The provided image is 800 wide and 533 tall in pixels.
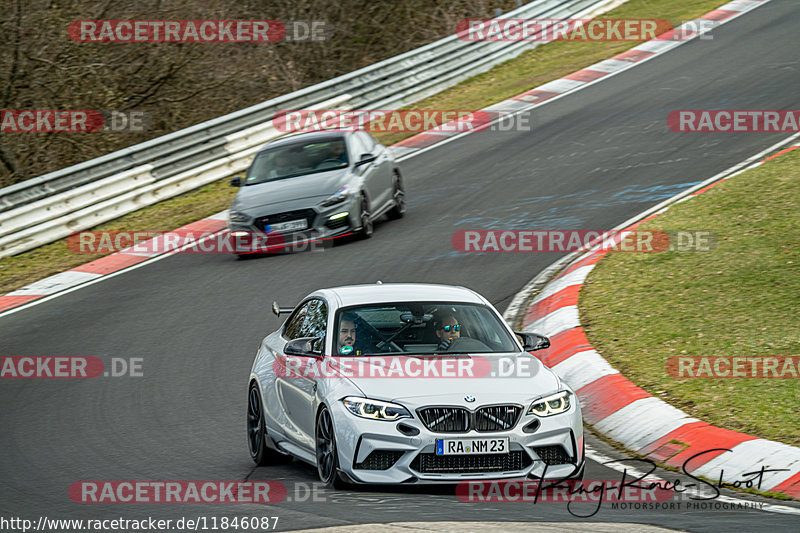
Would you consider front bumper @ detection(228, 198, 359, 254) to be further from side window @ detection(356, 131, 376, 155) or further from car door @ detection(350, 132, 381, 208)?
side window @ detection(356, 131, 376, 155)

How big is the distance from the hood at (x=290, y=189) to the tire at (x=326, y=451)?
30.4 ft

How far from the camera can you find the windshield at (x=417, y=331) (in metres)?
8.33

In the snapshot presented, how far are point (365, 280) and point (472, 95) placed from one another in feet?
38.9

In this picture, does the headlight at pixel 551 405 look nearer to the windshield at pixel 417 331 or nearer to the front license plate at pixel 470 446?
the front license plate at pixel 470 446

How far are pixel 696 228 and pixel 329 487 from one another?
794 cm

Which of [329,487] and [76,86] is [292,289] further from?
[76,86]

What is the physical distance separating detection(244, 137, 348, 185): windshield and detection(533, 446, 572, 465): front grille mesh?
1057cm

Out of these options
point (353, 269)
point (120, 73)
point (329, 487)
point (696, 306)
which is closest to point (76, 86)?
point (120, 73)

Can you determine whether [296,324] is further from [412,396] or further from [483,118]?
[483,118]

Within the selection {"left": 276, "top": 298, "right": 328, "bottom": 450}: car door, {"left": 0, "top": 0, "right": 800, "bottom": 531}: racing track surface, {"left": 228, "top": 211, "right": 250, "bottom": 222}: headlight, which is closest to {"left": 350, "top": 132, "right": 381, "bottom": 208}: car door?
{"left": 0, "top": 0, "right": 800, "bottom": 531}: racing track surface

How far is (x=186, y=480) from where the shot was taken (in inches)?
316

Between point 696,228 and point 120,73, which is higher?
point 120,73

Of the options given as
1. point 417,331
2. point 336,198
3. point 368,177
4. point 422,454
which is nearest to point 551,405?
point 422,454

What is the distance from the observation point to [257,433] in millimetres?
8906
